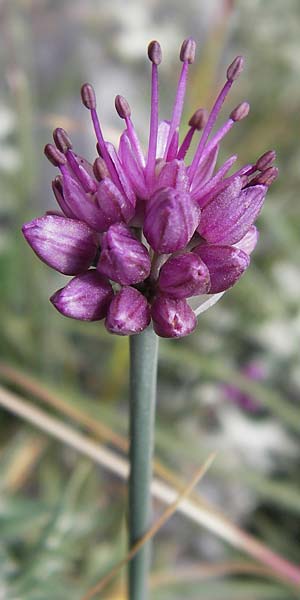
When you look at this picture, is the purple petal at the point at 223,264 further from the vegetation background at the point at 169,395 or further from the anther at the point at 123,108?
the vegetation background at the point at 169,395

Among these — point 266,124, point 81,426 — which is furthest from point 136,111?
point 81,426

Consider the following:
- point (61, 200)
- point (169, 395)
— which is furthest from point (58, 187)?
point (169, 395)

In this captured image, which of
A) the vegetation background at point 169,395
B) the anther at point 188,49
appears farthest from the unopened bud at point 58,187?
the vegetation background at point 169,395

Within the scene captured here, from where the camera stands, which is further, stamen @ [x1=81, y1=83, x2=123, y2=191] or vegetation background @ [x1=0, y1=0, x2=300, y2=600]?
vegetation background @ [x1=0, y1=0, x2=300, y2=600]

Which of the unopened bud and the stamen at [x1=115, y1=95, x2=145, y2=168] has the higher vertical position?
the stamen at [x1=115, y1=95, x2=145, y2=168]

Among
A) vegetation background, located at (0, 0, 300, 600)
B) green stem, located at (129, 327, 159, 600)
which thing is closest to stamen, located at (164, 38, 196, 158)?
green stem, located at (129, 327, 159, 600)

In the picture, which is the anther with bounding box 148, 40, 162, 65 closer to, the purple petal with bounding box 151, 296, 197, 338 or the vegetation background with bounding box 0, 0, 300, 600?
the purple petal with bounding box 151, 296, 197, 338
